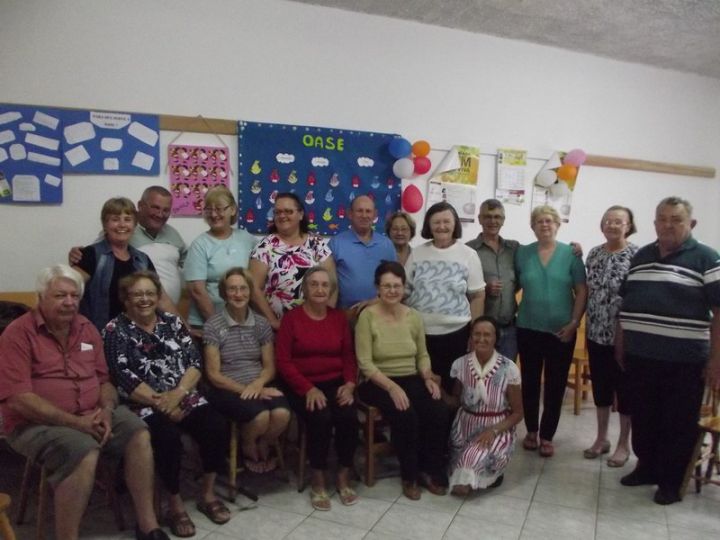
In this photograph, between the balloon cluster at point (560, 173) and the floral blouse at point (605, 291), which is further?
the balloon cluster at point (560, 173)

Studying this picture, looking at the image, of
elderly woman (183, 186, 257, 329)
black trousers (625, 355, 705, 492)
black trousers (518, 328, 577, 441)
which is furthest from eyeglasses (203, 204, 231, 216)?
black trousers (625, 355, 705, 492)

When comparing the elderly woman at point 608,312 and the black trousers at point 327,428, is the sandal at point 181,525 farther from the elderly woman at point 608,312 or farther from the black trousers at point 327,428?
the elderly woman at point 608,312

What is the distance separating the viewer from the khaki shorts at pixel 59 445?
206 cm

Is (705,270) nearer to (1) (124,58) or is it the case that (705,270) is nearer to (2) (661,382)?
(2) (661,382)

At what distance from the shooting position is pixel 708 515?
8.47 ft

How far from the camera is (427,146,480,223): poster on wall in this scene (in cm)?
428

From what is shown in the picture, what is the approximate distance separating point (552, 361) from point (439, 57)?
2.45 meters

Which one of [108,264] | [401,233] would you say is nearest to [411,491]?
[401,233]

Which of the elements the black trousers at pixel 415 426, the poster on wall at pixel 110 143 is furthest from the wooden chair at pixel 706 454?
the poster on wall at pixel 110 143

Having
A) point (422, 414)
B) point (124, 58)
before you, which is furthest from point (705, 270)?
point (124, 58)

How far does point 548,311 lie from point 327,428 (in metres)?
1.42

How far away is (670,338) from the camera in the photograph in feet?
8.51

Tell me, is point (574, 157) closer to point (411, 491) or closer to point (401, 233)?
point (401, 233)

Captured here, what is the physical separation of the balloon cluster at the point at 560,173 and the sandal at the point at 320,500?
321cm
